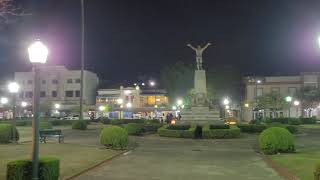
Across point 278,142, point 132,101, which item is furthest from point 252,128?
point 132,101

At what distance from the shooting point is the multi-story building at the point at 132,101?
10681cm

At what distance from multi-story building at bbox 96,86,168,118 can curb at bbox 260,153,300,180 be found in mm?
83007

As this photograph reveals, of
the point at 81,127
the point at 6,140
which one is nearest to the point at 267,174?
the point at 6,140

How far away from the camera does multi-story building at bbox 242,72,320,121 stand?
327ft

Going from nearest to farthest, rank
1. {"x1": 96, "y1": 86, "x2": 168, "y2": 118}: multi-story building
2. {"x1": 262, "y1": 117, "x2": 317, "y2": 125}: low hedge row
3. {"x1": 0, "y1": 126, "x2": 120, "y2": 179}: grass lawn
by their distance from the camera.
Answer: {"x1": 0, "y1": 126, "x2": 120, "y2": 179}: grass lawn → {"x1": 262, "y1": 117, "x2": 317, "y2": 125}: low hedge row → {"x1": 96, "y1": 86, "x2": 168, "y2": 118}: multi-story building

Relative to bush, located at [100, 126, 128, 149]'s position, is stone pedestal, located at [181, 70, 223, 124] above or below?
above

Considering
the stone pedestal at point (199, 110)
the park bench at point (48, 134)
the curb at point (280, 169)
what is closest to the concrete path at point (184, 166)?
the curb at point (280, 169)

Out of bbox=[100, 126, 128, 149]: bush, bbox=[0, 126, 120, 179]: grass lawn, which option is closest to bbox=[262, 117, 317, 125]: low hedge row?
bbox=[100, 126, 128, 149]: bush

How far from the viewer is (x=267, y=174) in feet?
58.2

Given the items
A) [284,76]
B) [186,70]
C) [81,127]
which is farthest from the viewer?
[284,76]

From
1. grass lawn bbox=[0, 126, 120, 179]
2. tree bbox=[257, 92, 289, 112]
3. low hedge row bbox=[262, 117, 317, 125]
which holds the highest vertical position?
tree bbox=[257, 92, 289, 112]

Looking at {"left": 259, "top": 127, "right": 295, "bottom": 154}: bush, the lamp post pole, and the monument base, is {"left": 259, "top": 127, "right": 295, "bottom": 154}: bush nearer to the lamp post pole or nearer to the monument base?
the lamp post pole

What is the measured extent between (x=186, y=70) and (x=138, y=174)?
8089 cm

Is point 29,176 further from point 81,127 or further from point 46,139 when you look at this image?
point 81,127
